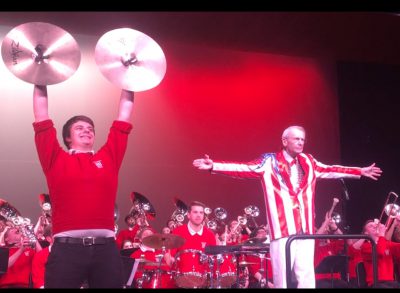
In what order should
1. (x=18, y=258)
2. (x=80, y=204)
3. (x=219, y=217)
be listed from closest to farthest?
1. (x=80, y=204)
2. (x=18, y=258)
3. (x=219, y=217)

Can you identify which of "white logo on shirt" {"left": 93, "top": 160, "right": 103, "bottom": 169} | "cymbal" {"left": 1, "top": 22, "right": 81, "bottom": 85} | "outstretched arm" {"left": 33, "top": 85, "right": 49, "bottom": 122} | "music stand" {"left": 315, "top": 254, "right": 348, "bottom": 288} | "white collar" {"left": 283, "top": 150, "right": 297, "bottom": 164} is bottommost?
"music stand" {"left": 315, "top": 254, "right": 348, "bottom": 288}

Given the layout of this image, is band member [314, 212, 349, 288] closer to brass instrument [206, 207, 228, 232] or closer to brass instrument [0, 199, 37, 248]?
brass instrument [206, 207, 228, 232]

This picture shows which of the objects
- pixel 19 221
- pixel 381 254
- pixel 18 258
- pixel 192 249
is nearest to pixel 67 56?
pixel 18 258

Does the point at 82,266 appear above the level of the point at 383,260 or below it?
above

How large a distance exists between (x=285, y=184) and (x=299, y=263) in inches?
29.6

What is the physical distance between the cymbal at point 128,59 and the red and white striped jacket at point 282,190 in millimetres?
1573

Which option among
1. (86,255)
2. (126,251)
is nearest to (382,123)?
(126,251)

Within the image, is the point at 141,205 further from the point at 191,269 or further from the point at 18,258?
the point at 18,258

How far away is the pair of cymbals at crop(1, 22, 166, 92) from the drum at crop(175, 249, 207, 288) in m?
3.81

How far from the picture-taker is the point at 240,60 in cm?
1109

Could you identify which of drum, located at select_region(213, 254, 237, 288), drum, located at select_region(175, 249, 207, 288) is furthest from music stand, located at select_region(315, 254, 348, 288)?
drum, located at select_region(175, 249, 207, 288)

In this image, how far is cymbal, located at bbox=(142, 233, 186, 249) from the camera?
7.33 meters

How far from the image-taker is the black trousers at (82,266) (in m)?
3.46

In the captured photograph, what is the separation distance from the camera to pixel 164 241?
7.40 m
